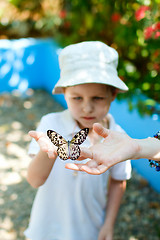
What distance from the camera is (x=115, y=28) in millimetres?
4434

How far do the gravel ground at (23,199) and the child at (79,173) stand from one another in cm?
123

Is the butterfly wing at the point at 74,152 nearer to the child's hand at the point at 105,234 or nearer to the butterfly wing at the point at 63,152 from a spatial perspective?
the butterfly wing at the point at 63,152

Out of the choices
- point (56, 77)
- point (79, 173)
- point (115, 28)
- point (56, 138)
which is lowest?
point (56, 77)

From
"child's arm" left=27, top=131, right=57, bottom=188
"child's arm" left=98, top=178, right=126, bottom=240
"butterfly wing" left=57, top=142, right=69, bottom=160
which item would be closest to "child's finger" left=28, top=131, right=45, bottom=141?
"child's arm" left=27, top=131, right=57, bottom=188

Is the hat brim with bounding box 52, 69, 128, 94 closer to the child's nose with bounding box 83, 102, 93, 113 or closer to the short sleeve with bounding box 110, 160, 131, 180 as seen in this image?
the child's nose with bounding box 83, 102, 93, 113

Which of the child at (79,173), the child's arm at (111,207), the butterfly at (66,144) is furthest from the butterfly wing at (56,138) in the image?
the child's arm at (111,207)

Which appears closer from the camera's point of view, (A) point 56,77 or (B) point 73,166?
(B) point 73,166

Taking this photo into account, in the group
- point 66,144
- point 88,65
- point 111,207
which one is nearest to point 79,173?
point 111,207

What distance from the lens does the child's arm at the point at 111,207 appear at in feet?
6.20

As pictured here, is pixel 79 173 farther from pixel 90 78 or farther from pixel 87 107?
pixel 90 78

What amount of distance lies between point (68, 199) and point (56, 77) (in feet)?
13.5

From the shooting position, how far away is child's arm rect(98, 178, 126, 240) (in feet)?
6.20

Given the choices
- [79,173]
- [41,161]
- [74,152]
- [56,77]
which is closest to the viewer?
[74,152]

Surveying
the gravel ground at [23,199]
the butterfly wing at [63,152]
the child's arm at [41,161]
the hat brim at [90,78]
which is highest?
the hat brim at [90,78]
